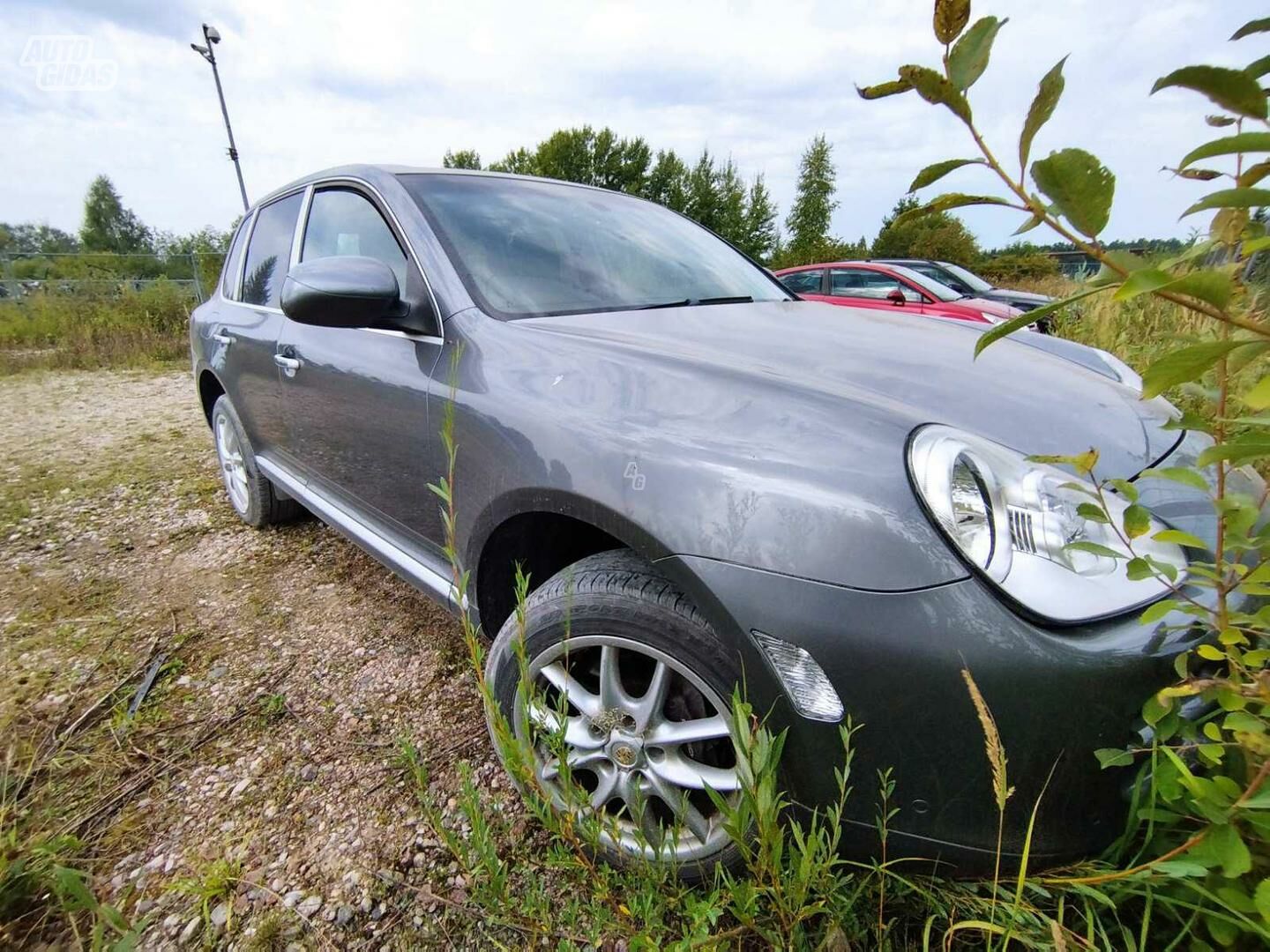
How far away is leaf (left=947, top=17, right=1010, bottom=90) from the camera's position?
1.89ft

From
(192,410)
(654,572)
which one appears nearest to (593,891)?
(654,572)

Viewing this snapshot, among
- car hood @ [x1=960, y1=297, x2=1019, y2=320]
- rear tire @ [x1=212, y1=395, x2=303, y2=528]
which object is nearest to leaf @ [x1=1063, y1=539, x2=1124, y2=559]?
rear tire @ [x1=212, y1=395, x2=303, y2=528]

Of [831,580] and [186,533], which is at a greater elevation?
[831,580]

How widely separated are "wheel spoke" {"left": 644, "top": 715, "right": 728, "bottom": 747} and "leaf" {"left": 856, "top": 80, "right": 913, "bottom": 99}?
3.15ft

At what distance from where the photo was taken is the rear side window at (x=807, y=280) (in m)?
8.51

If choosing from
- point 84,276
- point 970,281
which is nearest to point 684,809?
point 970,281

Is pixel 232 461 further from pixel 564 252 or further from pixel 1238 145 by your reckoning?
pixel 1238 145

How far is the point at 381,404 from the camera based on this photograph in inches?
71.1

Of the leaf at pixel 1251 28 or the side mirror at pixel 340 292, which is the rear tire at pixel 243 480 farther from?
the leaf at pixel 1251 28

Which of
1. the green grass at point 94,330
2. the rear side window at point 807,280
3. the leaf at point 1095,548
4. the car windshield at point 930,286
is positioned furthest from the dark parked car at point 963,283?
the green grass at point 94,330

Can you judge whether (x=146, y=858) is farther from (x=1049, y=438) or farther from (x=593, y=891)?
(x=1049, y=438)

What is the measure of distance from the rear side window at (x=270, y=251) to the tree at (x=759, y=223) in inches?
1433

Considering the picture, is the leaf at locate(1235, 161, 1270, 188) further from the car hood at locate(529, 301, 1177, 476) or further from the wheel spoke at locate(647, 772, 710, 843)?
the wheel spoke at locate(647, 772, 710, 843)

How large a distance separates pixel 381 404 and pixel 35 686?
1.55 meters
